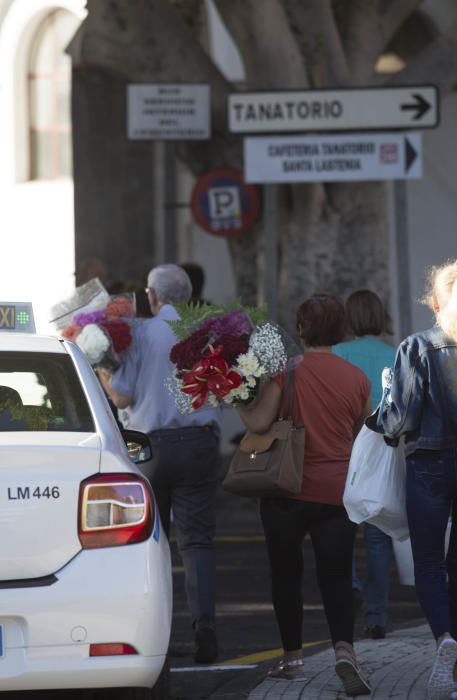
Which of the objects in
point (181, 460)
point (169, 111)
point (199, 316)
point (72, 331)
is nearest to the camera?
point (199, 316)

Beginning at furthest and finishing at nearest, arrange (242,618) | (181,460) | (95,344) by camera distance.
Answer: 1. (242,618)
2. (95,344)
3. (181,460)

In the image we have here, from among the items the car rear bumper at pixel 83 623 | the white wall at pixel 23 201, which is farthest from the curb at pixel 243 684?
the white wall at pixel 23 201

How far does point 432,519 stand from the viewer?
21.1ft

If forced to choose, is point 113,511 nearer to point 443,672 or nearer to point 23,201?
point 443,672

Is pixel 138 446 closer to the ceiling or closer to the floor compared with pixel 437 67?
closer to the floor

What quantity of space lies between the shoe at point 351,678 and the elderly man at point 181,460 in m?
1.16

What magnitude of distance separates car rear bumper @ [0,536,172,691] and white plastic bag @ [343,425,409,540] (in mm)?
1228

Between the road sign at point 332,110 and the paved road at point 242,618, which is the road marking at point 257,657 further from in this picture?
the road sign at point 332,110

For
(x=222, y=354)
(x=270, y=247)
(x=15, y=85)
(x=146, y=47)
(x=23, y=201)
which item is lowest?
(x=222, y=354)

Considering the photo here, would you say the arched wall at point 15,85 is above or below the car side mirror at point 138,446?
above

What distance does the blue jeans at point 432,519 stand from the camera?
21.0 feet

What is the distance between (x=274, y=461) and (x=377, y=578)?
188 cm

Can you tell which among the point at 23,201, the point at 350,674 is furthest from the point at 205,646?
the point at 23,201

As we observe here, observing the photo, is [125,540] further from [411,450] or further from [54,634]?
[411,450]
